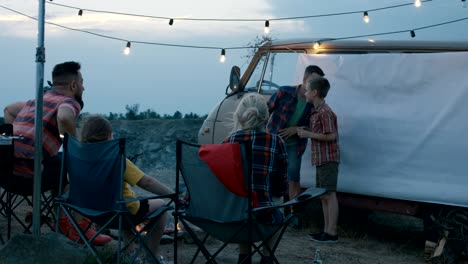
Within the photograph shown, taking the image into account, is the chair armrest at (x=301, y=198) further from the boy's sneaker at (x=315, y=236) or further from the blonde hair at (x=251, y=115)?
the boy's sneaker at (x=315, y=236)

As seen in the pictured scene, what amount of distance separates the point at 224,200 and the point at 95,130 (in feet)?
3.65

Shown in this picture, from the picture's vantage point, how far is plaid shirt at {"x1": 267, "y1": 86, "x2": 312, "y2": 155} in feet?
25.0

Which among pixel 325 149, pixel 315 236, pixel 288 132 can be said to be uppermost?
pixel 288 132

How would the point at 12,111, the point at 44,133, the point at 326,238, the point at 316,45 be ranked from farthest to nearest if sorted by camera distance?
the point at 316,45, the point at 326,238, the point at 12,111, the point at 44,133

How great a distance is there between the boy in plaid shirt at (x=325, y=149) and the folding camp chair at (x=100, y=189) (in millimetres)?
2415

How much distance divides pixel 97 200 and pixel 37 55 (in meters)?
1.04

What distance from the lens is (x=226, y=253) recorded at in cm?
652

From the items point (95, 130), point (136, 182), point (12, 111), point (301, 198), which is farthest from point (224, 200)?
point (12, 111)

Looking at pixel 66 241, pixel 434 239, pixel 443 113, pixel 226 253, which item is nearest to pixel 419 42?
pixel 443 113

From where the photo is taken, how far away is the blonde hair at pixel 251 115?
16.1ft

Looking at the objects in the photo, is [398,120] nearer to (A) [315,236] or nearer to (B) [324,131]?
(B) [324,131]

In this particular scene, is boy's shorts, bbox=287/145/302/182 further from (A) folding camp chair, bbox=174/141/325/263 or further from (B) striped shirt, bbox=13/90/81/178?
(A) folding camp chair, bbox=174/141/325/263

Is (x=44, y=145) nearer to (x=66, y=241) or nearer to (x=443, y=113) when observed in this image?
(x=66, y=241)

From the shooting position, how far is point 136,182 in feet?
17.1
